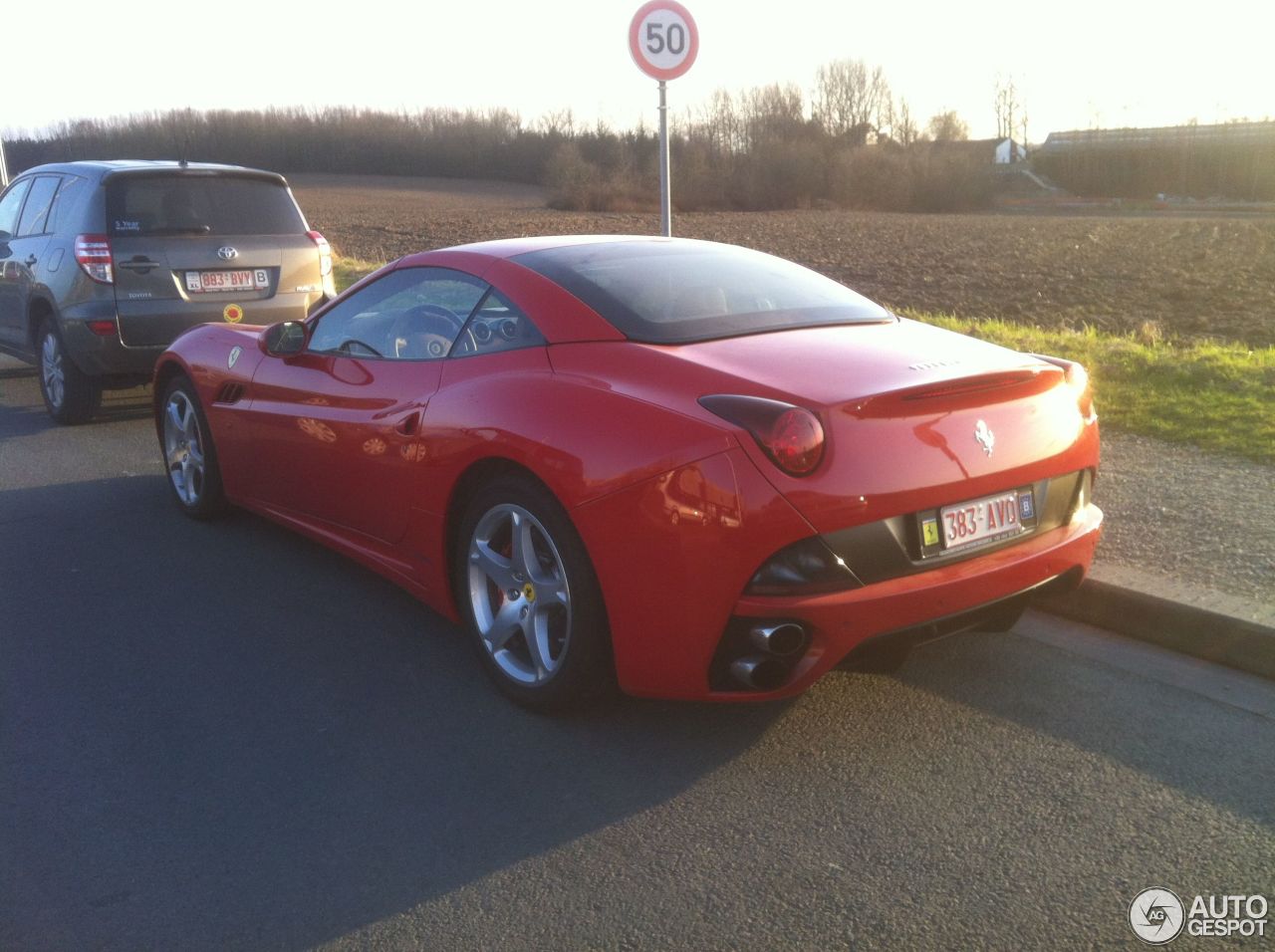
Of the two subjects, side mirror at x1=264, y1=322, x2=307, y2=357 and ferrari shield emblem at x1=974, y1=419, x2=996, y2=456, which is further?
side mirror at x1=264, y1=322, x2=307, y2=357

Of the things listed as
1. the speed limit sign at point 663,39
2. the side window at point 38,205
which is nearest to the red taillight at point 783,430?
the speed limit sign at point 663,39

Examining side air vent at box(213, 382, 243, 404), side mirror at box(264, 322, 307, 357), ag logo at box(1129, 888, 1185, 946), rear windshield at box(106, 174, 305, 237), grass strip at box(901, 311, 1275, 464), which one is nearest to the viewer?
ag logo at box(1129, 888, 1185, 946)

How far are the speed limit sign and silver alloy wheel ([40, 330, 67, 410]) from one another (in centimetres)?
459

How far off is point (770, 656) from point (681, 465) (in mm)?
560

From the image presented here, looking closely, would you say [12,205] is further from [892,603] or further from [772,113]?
[772,113]

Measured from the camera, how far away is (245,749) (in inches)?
140

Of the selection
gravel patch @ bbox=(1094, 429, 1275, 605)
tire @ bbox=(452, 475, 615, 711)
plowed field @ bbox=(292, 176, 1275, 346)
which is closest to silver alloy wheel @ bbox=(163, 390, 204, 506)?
tire @ bbox=(452, 475, 615, 711)

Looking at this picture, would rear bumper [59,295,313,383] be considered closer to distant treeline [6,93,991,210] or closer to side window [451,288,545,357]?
side window [451,288,545,357]

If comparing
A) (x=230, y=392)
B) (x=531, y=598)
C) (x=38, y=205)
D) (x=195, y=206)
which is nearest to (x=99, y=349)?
(x=195, y=206)

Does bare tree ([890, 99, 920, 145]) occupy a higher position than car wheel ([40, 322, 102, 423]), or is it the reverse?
bare tree ([890, 99, 920, 145])

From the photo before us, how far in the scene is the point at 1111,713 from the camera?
365 cm

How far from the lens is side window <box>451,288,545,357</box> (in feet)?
12.8

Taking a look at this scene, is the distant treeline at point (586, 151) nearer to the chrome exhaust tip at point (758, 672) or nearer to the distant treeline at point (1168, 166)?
the distant treeline at point (1168, 166)
